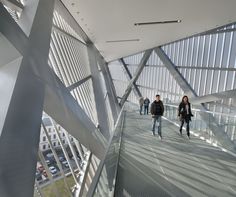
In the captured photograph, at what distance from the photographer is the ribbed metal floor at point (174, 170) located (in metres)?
4.98

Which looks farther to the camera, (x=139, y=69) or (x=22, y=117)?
(x=139, y=69)

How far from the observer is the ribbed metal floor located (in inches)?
196

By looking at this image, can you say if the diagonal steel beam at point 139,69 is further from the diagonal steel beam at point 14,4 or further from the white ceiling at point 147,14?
the diagonal steel beam at point 14,4

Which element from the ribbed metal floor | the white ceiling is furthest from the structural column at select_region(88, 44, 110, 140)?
the ribbed metal floor

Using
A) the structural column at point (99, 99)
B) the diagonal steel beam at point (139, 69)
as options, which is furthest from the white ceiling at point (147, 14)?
the diagonal steel beam at point (139, 69)

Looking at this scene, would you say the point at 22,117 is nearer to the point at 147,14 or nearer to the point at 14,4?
the point at 14,4

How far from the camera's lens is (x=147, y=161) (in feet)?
22.5

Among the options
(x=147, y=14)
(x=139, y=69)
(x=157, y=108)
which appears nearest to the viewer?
(x=157, y=108)

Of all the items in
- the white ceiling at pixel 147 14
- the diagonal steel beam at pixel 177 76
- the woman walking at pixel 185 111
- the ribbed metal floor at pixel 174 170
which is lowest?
the ribbed metal floor at pixel 174 170

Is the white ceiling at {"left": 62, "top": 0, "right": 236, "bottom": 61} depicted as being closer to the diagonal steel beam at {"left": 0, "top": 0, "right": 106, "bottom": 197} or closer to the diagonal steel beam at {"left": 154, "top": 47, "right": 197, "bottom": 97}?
the diagonal steel beam at {"left": 0, "top": 0, "right": 106, "bottom": 197}

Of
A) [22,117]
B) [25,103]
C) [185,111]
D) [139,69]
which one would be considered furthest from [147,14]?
[139,69]

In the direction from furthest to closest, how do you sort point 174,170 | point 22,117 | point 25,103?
point 174,170, point 25,103, point 22,117

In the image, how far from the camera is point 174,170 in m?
6.19

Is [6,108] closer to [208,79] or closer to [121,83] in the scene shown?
[208,79]
